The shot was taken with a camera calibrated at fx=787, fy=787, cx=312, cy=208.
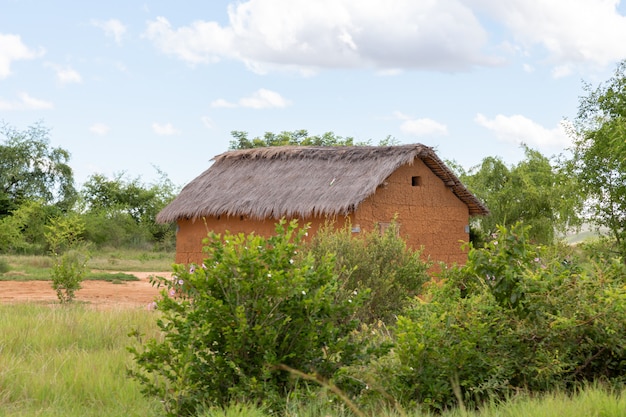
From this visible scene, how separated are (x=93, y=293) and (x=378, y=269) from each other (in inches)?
380

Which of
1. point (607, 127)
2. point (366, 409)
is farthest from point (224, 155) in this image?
point (366, 409)

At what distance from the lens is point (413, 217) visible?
652 inches

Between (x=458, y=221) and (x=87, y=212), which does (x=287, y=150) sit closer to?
(x=458, y=221)

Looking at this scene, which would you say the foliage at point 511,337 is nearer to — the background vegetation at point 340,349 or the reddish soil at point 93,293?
the background vegetation at point 340,349

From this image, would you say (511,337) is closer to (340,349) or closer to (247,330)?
(340,349)

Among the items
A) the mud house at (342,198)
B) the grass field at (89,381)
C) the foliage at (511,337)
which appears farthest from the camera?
the mud house at (342,198)

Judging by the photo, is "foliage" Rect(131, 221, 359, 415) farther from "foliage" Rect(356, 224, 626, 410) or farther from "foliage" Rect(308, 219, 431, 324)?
"foliage" Rect(308, 219, 431, 324)

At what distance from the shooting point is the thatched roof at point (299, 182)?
52.1 ft

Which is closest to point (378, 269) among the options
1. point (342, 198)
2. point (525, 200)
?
point (342, 198)

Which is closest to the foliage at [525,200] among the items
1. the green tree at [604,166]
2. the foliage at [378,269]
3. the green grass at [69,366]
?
the green tree at [604,166]

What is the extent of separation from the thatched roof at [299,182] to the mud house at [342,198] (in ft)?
0.08

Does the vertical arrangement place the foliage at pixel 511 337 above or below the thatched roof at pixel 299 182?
below

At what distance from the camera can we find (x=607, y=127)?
20.9 metres

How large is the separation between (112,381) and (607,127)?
1786cm
